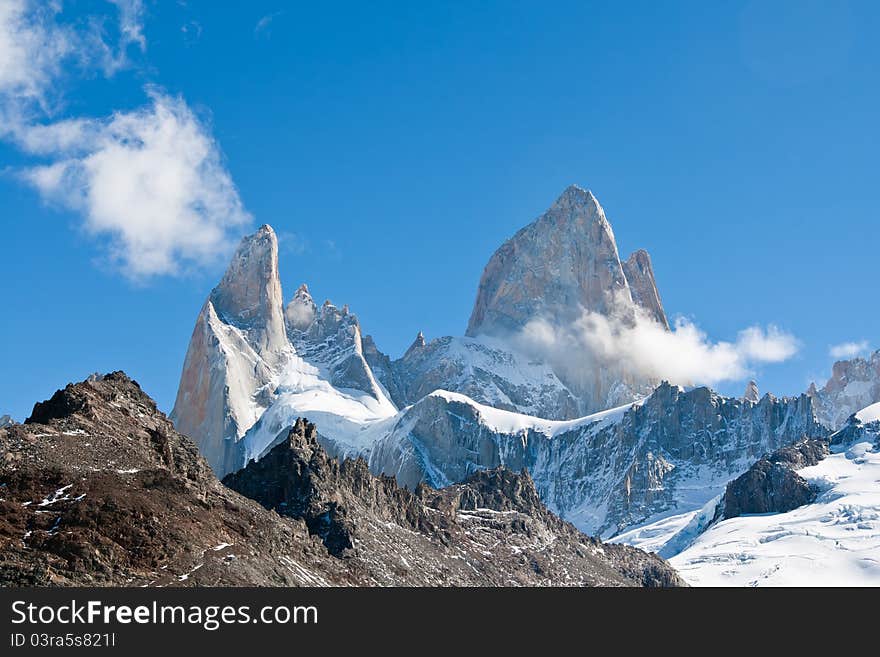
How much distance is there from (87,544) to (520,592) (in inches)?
1552

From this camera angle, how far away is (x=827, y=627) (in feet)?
336

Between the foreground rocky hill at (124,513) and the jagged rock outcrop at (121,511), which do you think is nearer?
the jagged rock outcrop at (121,511)

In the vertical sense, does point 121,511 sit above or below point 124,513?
above

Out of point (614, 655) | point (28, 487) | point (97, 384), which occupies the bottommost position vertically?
point (614, 655)

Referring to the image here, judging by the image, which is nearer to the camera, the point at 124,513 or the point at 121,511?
the point at 121,511

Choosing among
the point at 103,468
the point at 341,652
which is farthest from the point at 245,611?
the point at 103,468

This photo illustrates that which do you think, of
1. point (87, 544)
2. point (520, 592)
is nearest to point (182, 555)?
point (87, 544)

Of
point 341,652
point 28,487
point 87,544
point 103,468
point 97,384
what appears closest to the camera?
point 341,652

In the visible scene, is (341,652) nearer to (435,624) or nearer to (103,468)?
(435,624)

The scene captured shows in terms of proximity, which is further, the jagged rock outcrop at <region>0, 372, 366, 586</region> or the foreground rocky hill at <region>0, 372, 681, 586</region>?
the foreground rocky hill at <region>0, 372, 681, 586</region>

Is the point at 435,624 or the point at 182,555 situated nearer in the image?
the point at 435,624

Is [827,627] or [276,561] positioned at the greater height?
[276,561]

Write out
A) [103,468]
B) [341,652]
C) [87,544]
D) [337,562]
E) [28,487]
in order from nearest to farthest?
[341,652], [87,544], [28,487], [103,468], [337,562]

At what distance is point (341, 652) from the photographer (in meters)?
92.1
